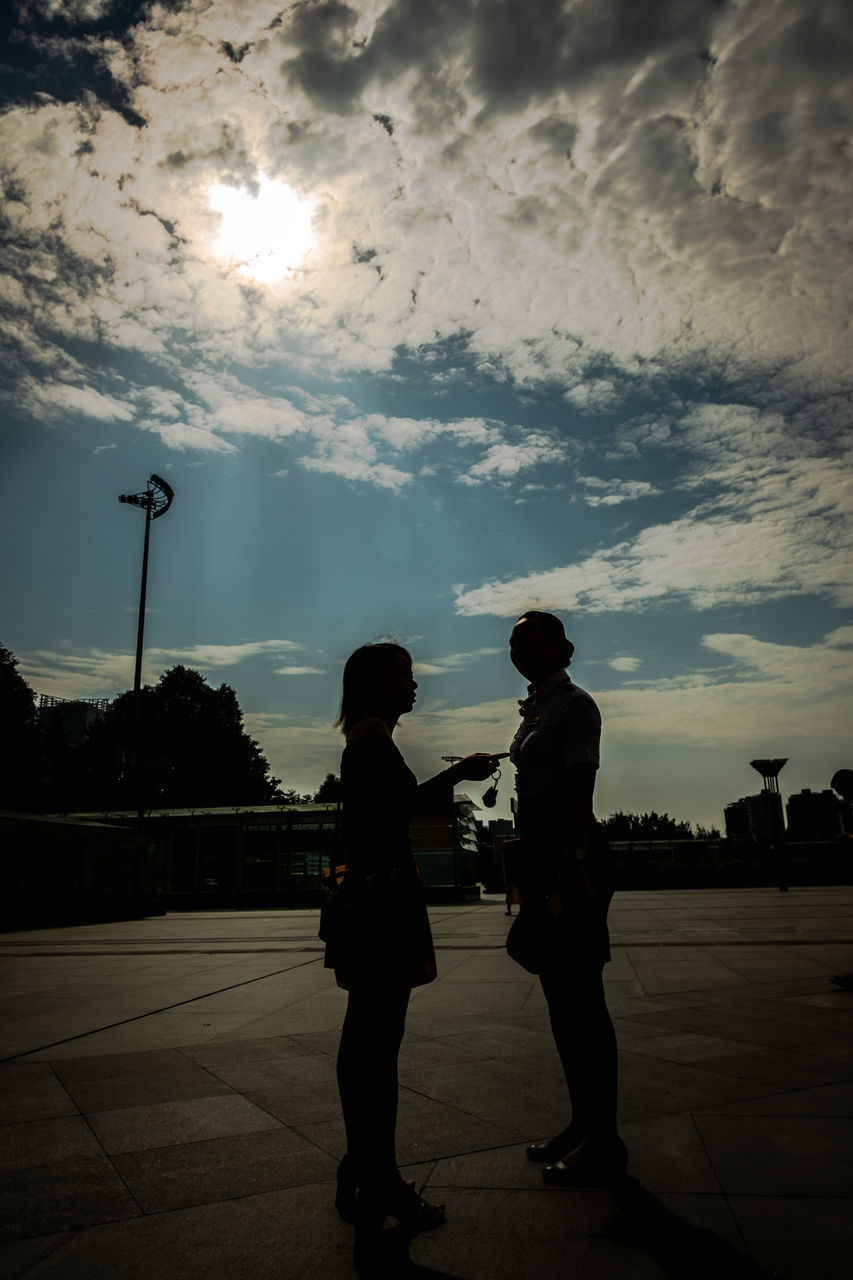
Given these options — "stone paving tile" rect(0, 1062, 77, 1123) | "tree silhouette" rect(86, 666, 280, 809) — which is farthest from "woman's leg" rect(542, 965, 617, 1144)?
"tree silhouette" rect(86, 666, 280, 809)

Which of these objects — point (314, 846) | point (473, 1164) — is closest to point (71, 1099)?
point (473, 1164)

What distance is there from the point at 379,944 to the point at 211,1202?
3.27ft

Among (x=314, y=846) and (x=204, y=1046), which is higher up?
(x=314, y=846)

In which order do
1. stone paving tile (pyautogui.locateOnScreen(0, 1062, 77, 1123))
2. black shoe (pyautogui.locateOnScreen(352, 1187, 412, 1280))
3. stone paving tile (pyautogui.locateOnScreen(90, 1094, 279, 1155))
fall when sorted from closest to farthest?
black shoe (pyautogui.locateOnScreen(352, 1187, 412, 1280)) < stone paving tile (pyautogui.locateOnScreen(90, 1094, 279, 1155)) < stone paving tile (pyautogui.locateOnScreen(0, 1062, 77, 1123))

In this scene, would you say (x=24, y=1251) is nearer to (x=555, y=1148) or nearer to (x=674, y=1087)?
(x=555, y=1148)

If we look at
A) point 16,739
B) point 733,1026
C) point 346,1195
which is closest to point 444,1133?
point 346,1195

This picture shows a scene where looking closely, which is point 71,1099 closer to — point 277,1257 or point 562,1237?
point 277,1257

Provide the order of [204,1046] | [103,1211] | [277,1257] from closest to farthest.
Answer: [277,1257] → [103,1211] → [204,1046]

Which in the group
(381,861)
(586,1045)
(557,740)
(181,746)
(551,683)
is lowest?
(586,1045)

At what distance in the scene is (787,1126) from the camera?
3.05m

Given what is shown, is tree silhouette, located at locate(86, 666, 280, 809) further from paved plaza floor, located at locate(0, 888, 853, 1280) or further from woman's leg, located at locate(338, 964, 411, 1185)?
woman's leg, located at locate(338, 964, 411, 1185)

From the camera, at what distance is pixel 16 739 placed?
34656mm

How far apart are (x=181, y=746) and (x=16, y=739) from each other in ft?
45.7

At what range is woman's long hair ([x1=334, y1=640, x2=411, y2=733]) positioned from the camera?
268 centimetres
